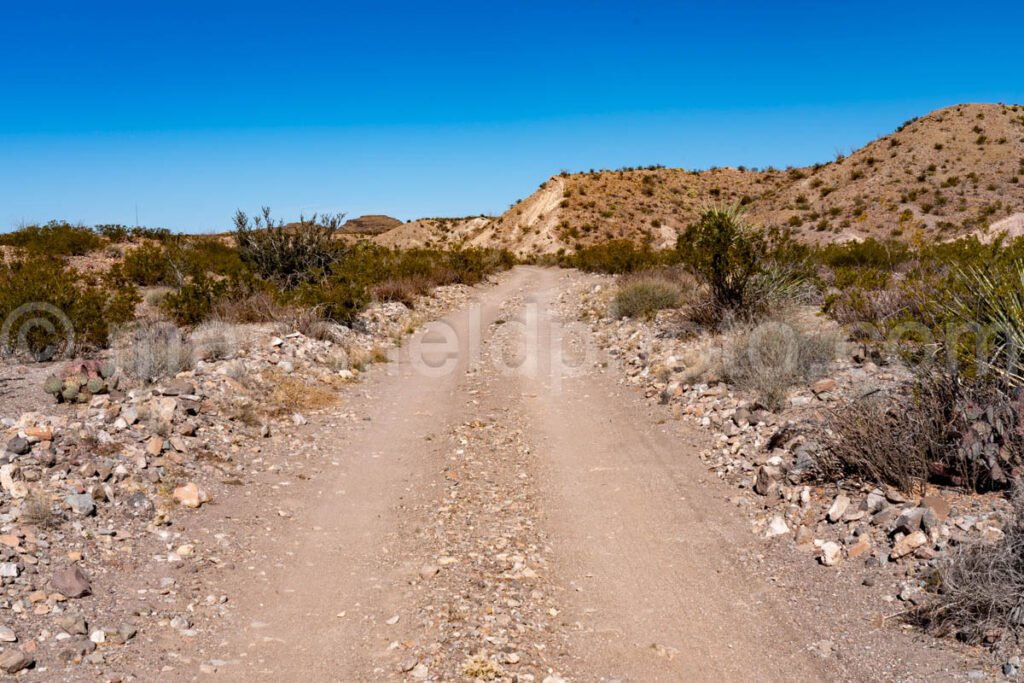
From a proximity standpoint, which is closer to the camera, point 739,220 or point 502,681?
point 502,681

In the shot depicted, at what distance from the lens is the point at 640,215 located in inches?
1999

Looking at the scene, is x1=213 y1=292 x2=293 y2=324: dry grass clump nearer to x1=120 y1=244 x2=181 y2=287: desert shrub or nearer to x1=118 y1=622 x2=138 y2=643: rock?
x1=120 y1=244 x2=181 y2=287: desert shrub

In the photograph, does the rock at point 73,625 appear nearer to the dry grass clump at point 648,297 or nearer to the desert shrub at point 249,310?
the desert shrub at point 249,310

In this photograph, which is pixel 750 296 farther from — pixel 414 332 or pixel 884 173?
pixel 884 173

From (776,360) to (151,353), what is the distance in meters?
7.85

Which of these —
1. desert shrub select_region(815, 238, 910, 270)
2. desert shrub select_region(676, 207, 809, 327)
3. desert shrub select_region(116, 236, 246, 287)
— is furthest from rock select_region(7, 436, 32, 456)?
desert shrub select_region(815, 238, 910, 270)

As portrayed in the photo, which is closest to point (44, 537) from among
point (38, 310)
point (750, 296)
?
point (38, 310)

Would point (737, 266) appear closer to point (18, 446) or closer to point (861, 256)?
point (861, 256)

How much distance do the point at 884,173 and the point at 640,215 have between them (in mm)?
16292

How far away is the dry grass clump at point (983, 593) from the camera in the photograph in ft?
11.3

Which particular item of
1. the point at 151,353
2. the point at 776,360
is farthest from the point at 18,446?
the point at 776,360

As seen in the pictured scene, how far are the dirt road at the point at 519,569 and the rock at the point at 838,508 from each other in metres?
0.60

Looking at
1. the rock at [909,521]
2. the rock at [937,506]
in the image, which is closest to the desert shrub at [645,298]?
the rock at [937,506]

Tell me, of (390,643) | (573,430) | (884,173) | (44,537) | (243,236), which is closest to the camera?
(390,643)
